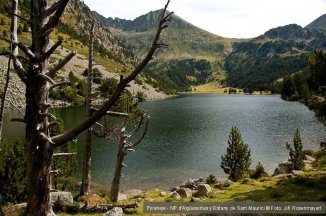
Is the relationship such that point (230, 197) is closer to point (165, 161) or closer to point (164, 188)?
point (164, 188)

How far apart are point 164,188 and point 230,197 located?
65.0 feet

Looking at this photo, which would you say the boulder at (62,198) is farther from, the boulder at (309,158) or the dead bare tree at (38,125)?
the boulder at (309,158)

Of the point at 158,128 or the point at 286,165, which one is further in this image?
the point at 158,128

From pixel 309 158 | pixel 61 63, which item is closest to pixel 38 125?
pixel 61 63

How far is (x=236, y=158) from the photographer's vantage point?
5603 centimetres

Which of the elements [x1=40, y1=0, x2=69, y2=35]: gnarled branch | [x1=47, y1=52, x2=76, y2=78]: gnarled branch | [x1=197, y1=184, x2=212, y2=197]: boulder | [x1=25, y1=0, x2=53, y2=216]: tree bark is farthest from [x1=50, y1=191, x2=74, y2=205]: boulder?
[x1=40, y1=0, x2=69, y2=35]: gnarled branch

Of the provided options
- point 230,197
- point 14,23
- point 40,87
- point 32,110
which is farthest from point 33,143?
point 230,197

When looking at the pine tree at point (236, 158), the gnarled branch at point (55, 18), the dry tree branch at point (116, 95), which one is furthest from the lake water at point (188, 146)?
the gnarled branch at point (55, 18)

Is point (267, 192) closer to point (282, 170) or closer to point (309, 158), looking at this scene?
point (282, 170)

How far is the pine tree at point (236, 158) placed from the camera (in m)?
54.4

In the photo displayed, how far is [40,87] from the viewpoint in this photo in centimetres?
779

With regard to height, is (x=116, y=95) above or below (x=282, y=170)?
above

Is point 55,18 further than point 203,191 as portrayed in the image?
No

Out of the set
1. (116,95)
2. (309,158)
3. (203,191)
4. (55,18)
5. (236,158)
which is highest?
(55,18)
